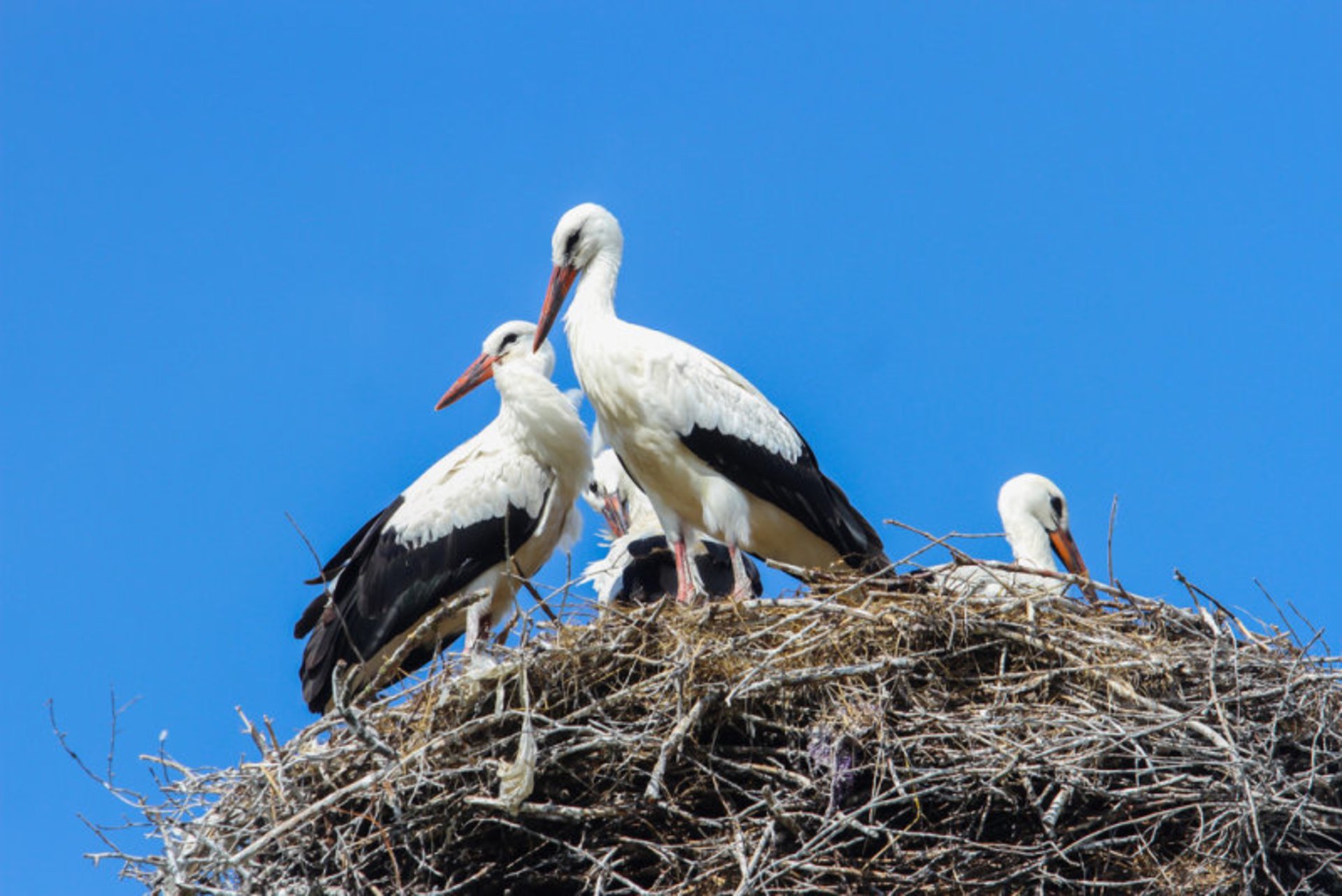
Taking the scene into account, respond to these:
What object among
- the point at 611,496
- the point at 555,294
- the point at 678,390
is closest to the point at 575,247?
the point at 555,294

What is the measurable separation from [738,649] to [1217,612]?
1458mm

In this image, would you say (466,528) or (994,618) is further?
(466,528)

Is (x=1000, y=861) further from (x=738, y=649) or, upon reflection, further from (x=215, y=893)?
(x=215, y=893)

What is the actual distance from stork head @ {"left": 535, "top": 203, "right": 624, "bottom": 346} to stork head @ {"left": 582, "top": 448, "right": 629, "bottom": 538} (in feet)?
9.47

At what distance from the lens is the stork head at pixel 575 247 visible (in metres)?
7.51

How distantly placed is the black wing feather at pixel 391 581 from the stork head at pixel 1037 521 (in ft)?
6.75

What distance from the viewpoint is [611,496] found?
10516 mm

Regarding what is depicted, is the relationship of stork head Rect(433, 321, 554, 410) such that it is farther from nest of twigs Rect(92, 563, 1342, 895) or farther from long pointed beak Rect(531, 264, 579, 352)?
nest of twigs Rect(92, 563, 1342, 895)

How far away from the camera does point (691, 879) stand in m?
5.39

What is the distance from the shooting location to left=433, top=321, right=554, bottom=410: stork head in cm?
806

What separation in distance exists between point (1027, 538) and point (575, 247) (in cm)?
235

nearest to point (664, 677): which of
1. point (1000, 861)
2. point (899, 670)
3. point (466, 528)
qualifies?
point (899, 670)

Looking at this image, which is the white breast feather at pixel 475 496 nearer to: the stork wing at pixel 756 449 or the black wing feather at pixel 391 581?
the black wing feather at pixel 391 581

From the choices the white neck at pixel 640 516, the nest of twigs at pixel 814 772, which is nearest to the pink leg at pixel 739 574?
the nest of twigs at pixel 814 772
